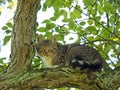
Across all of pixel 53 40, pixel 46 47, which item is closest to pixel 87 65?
pixel 53 40

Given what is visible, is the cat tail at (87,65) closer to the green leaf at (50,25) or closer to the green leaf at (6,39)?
the green leaf at (50,25)

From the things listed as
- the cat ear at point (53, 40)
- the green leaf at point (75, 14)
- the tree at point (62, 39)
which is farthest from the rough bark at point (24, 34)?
the cat ear at point (53, 40)

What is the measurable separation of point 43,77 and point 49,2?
1.32m

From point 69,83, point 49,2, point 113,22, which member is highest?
point 49,2

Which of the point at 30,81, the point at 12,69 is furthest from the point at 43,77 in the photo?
the point at 12,69

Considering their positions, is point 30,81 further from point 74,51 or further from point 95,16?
point 95,16

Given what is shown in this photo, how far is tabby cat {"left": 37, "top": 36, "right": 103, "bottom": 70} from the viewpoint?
354 cm

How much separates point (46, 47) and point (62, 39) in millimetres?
542

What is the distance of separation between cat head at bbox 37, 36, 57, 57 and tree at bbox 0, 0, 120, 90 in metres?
0.19

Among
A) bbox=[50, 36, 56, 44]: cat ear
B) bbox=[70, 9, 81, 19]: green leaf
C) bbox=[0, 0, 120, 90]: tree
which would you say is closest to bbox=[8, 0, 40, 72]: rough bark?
bbox=[0, 0, 120, 90]: tree

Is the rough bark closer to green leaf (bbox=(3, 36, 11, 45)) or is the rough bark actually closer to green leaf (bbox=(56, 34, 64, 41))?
green leaf (bbox=(3, 36, 11, 45))

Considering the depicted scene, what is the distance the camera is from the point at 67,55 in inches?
169

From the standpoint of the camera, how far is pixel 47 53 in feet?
15.7

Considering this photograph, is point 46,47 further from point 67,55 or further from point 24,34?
point 24,34
